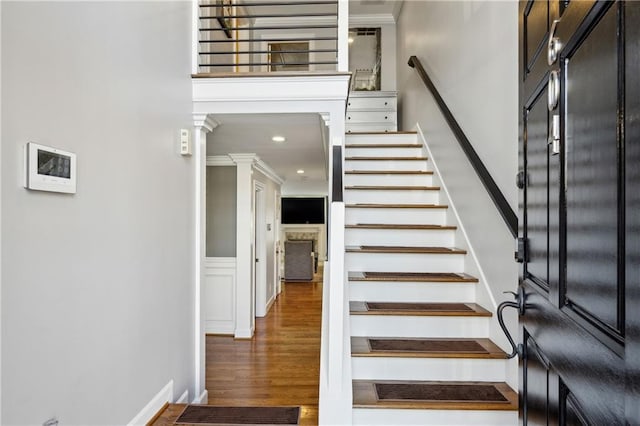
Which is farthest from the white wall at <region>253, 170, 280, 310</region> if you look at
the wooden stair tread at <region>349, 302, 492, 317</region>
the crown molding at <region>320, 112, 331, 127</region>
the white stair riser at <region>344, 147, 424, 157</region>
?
the wooden stair tread at <region>349, 302, 492, 317</region>

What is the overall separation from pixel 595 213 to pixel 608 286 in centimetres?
12

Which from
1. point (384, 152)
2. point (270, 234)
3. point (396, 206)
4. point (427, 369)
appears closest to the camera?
point (427, 369)

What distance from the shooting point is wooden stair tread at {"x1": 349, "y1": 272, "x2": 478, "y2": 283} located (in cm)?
245

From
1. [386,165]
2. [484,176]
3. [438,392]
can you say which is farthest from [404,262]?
[386,165]

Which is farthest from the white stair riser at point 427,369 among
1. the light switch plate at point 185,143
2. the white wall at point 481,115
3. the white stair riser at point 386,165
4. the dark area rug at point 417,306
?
the white stair riser at point 386,165

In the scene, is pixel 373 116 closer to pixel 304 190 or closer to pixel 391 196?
pixel 391 196

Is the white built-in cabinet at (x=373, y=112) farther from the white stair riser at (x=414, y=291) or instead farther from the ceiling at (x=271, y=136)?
the white stair riser at (x=414, y=291)

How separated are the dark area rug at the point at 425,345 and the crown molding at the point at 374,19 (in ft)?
19.5

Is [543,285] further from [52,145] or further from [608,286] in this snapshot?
[52,145]

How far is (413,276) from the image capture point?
8.37ft

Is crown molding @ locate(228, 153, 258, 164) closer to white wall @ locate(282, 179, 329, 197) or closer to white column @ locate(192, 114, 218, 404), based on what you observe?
white column @ locate(192, 114, 218, 404)

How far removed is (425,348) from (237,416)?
113cm

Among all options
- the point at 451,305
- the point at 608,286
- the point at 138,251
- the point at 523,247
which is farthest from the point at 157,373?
the point at 608,286

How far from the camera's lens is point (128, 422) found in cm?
183
